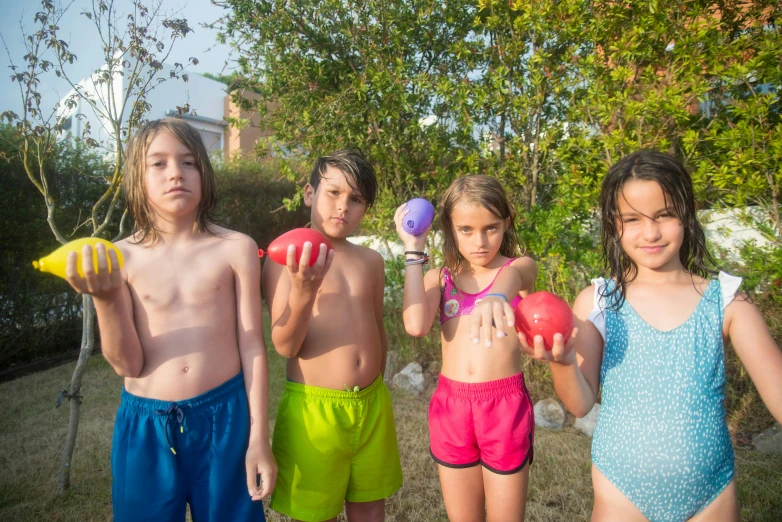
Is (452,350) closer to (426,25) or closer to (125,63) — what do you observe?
(125,63)

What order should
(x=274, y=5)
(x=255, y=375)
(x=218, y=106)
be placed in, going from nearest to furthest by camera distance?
(x=255, y=375)
(x=274, y=5)
(x=218, y=106)

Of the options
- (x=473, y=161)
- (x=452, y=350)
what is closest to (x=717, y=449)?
(x=452, y=350)

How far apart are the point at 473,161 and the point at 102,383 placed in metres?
4.56

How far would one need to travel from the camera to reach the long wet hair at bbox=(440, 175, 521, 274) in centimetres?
209

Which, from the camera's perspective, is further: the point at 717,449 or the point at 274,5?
the point at 274,5

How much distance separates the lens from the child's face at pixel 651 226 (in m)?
1.54

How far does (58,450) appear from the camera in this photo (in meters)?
3.81

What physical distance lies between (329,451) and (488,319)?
902mm

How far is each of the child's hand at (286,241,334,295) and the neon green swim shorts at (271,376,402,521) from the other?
50 cm

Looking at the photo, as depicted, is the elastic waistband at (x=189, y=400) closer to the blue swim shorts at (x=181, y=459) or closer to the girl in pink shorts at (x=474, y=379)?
the blue swim shorts at (x=181, y=459)

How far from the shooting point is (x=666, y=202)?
1547 mm

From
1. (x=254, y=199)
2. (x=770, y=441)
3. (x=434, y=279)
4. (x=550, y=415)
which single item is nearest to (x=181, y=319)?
(x=434, y=279)

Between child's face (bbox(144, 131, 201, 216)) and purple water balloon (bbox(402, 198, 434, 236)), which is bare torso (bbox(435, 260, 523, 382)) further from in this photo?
child's face (bbox(144, 131, 201, 216))

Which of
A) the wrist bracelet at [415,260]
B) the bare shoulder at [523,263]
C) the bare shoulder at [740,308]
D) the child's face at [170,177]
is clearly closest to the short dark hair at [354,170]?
the wrist bracelet at [415,260]
